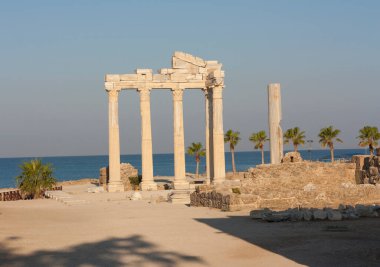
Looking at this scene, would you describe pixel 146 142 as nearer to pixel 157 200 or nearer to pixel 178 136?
pixel 178 136

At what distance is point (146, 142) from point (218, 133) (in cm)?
582

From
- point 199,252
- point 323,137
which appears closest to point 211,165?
point 199,252

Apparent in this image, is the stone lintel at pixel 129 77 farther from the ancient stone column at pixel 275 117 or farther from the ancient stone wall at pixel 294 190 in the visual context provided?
the ancient stone wall at pixel 294 190

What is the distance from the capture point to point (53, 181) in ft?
154

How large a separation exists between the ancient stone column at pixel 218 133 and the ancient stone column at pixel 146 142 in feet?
15.9

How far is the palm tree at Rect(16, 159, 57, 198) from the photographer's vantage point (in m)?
45.3

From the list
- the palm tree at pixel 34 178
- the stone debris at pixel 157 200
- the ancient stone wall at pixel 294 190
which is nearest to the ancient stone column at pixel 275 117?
the ancient stone wall at pixel 294 190

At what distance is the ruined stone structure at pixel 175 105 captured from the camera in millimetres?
47250

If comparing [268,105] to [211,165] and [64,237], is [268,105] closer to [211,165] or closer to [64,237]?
[211,165]

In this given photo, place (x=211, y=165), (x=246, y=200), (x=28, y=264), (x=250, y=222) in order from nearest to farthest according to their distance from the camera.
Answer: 1. (x=28, y=264)
2. (x=250, y=222)
3. (x=246, y=200)
4. (x=211, y=165)

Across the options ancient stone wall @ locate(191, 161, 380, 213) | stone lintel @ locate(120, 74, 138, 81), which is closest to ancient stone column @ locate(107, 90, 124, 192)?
stone lintel @ locate(120, 74, 138, 81)

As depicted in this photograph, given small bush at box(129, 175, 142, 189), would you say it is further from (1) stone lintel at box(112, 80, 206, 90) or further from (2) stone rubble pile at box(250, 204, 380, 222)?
(2) stone rubble pile at box(250, 204, 380, 222)

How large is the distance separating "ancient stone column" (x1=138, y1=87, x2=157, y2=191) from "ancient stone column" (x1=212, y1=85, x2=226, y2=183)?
485 cm

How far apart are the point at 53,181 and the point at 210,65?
14.7 m
